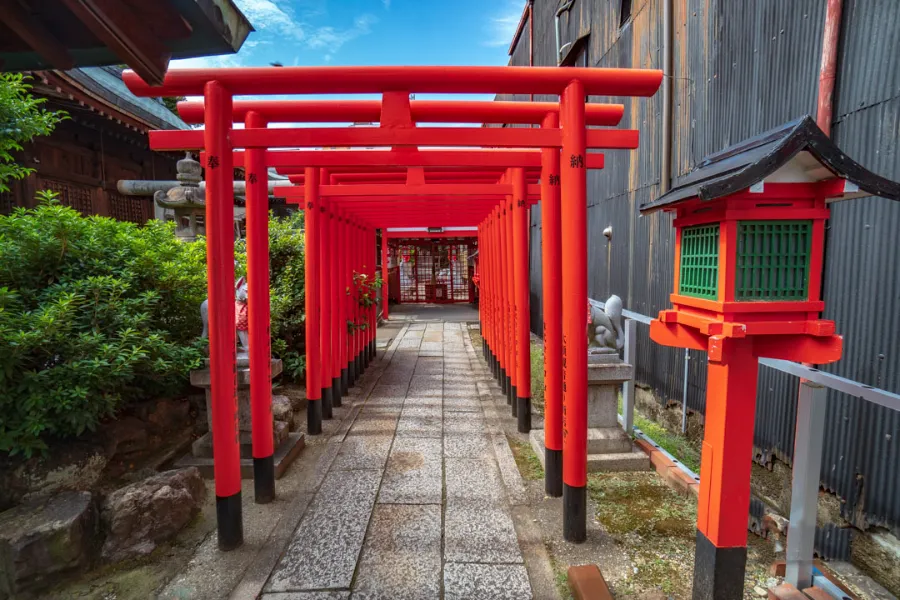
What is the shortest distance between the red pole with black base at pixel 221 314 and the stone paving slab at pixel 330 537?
47cm

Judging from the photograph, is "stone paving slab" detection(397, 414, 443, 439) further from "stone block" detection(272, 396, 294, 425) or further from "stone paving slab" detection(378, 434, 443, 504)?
"stone block" detection(272, 396, 294, 425)

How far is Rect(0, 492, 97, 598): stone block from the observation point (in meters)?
2.68

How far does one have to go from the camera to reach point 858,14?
3076 mm

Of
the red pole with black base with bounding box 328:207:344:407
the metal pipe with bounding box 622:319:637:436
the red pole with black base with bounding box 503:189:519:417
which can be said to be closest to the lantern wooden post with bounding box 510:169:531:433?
the red pole with black base with bounding box 503:189:519:417

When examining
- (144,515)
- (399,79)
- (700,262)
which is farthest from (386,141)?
(144,515)

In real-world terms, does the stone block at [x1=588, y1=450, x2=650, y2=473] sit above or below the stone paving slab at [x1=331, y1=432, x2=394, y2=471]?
above

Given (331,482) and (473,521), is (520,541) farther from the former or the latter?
(331,482)

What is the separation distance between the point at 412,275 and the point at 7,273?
738 inches

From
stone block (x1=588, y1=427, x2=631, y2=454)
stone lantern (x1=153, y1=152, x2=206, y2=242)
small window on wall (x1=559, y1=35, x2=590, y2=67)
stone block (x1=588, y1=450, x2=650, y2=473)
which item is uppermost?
small window on wall (x1=559, y1=35, x2=590, y2=67)

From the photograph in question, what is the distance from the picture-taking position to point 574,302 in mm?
3129

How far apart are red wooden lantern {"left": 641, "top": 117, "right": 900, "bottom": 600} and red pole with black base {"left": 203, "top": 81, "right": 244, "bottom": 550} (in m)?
2.74

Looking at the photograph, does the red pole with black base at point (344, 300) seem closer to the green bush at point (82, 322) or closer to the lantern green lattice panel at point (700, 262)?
the green bush at point (82, 322)

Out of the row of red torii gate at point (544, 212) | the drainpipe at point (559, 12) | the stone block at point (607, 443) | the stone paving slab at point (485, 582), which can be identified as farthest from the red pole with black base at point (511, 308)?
the drainpipe at point (559, 12)

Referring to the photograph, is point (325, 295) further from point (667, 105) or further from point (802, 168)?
point (667, 105)
